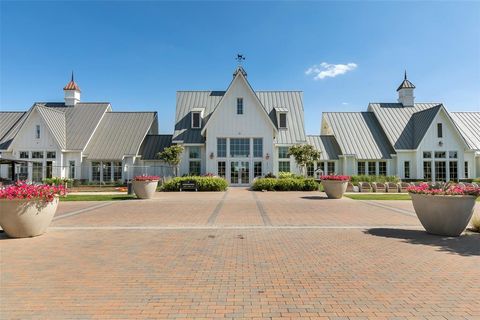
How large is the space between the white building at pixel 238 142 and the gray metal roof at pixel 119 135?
108 mm

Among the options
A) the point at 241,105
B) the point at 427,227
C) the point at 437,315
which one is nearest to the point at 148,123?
the point at 241,105

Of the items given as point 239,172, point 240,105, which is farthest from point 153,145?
point 240,105

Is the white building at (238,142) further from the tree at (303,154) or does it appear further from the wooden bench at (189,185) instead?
the wooden bench at (189,185)

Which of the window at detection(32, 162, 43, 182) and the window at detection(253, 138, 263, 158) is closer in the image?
the window at detection(253, 138, 263, 158)

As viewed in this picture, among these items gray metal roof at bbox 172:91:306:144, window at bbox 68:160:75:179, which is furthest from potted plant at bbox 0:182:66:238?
window at bbox 68:160:75:179

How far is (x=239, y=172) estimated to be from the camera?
3064cm

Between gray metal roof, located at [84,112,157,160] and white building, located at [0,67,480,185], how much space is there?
0.35 feet

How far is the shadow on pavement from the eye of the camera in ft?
23.9

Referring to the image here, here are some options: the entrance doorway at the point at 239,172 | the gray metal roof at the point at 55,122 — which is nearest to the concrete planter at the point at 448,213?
the entrance doorway at the point at 239,172

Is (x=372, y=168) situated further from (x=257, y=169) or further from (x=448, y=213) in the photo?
(x=448, y=213)

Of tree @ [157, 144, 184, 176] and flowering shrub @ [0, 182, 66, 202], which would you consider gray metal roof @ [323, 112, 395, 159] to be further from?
flowering shrub @ [0, 182, 66, 202]

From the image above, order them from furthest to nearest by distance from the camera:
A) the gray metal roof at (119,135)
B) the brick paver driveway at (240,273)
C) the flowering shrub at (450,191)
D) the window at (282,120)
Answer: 1. the window at (282,120)
2. the gray metal roof at (119,135)
3. the flowering shrub at (450,191)
4. the brick paver driveway at (240,273)

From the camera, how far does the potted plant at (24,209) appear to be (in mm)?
8188

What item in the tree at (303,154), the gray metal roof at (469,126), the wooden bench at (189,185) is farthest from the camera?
the gray metal roof at (469,126)
